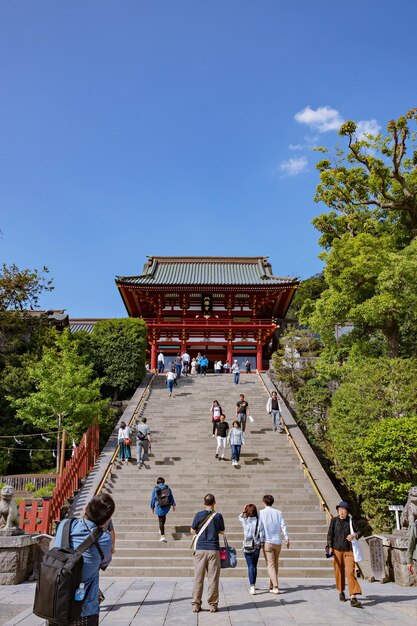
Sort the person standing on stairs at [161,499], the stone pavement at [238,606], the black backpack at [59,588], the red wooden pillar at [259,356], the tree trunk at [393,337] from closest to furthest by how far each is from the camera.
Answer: the black backpack at [59,588], the stone pavement at [238,606], the person standing on stairs at [161,499], the tree trunk at [393,337], the red wooden pillar at [259,356]

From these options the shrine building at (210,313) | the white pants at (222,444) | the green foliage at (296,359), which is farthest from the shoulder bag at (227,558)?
the shrine building at (210,313)

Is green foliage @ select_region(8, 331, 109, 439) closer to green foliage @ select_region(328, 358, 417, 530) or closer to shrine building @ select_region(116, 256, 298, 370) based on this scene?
green foliage @ select_region(328, 358, 417, 530)

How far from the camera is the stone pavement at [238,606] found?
18.2ft

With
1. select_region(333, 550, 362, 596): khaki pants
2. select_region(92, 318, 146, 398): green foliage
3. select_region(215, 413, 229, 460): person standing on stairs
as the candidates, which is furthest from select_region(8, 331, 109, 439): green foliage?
select_region(333, 550, 362, 596): khaki pants

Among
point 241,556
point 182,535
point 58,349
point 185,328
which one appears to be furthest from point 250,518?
point 185,328

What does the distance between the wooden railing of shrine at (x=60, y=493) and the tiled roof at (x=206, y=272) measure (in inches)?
651

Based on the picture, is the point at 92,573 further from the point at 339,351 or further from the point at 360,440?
the point at 339,351

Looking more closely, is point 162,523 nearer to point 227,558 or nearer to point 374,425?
point 227,558

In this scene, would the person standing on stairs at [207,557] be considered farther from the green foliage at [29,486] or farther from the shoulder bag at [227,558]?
the green foliage at [29,486]

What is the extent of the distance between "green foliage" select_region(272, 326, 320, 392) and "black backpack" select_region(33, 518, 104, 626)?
63.4 feet

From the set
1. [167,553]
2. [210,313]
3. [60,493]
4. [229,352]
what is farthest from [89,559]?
[210,313]

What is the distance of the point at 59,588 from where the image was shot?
124 inches

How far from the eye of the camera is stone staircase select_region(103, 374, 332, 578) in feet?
30.6

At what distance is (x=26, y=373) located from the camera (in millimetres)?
18984
